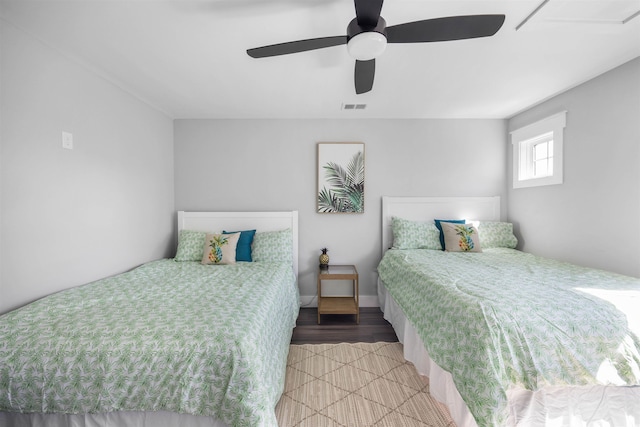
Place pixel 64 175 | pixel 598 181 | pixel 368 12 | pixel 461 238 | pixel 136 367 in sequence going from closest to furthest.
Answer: pixel 136 367 < pixel 368 12 < pixel 64 175 < pixel 598 181 < pixel 461 238

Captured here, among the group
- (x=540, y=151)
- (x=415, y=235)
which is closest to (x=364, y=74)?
(x=415, y=235)

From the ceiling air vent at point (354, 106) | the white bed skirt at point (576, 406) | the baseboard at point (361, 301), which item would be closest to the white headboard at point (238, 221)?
the baseboard at point (361, 301)

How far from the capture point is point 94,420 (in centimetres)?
118

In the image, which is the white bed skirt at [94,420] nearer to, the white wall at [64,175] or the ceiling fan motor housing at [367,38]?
the white wall at [64,175]

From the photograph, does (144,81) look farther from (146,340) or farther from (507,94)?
(507,94)

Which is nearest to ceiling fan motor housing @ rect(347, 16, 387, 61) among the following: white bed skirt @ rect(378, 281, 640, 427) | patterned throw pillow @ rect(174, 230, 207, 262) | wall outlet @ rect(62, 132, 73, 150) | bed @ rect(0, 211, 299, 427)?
bed @ rect(0, 211, 299, 427)

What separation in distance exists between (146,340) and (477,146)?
12.5 feet

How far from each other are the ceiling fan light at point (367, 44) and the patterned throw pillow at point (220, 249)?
2129 mm

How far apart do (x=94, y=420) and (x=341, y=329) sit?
6.50ft

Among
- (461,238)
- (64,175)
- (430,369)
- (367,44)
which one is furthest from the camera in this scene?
(461,238)

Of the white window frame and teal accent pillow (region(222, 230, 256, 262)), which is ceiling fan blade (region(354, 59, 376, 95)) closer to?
teal accent pillow (region(222, 230, 256, 262))

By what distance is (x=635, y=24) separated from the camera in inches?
64.5

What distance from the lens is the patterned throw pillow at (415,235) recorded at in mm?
3070

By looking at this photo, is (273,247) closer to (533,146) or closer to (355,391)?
(355,391)
